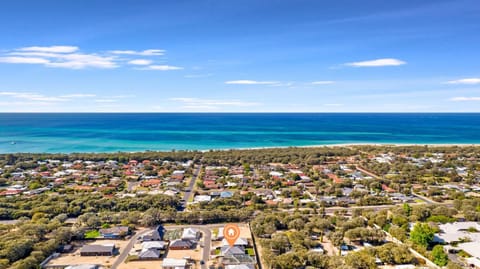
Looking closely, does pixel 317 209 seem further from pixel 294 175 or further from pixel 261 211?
pixel 294 175

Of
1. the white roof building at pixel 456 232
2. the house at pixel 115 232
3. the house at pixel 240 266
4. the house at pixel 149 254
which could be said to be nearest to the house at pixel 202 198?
the house at pixel 115 232

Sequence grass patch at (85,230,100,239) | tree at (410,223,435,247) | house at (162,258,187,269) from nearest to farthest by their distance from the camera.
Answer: house at (162,258,187,269) → tree at (410,223,435,247) → grass patch at (85,230,100,239)

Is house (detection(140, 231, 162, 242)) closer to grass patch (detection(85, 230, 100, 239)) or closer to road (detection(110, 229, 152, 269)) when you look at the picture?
road (detection(110, 229, 152, 269))

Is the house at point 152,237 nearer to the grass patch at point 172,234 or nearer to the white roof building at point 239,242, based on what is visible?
the grass patch at point 172,234

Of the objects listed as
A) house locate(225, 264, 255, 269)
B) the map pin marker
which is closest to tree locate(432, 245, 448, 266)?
house locate(225, 264, 255, 269)

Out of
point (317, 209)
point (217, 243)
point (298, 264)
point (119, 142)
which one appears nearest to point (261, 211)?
point (317, 209)

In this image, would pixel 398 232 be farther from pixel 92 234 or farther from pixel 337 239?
pixel 92 234
